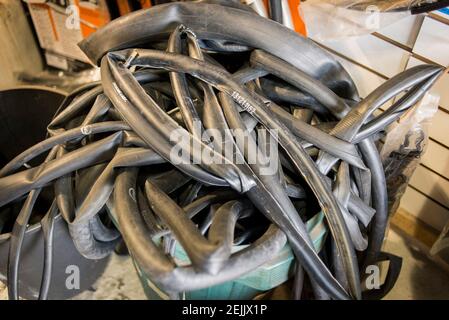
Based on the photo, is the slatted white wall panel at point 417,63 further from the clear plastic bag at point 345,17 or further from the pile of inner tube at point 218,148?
the pile of inner tube at point 218,148

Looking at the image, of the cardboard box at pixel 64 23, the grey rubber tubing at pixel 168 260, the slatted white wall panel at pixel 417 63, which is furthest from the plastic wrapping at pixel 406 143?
the cardboard box at pixel 64 23

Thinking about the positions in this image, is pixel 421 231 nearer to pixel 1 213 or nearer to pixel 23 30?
pixel 1 213

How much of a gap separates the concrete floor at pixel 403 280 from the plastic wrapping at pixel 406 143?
0.77 ft

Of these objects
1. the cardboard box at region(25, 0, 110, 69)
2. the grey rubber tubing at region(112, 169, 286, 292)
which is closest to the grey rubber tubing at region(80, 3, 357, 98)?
the grey rubber tubing at region(112, 169, 286, 292)

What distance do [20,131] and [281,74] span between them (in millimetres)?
703

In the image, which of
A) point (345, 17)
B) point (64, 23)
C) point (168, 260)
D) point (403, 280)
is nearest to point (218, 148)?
point (168, 260)

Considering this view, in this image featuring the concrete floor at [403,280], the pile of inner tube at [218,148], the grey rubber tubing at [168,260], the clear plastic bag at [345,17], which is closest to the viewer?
the grey rubber tubing at [168,260]

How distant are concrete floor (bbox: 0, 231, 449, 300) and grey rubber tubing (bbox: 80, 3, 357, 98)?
0.58 metres

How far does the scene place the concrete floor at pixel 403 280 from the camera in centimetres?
100

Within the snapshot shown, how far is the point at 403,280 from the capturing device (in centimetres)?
103

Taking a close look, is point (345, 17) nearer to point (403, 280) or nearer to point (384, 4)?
point (384, 4)

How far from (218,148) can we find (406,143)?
471mm

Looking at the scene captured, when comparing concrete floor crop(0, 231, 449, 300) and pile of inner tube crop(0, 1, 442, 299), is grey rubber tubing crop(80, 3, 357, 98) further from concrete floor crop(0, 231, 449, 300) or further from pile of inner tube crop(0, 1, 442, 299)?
concrete floor crop(0, 231, 449, 300)

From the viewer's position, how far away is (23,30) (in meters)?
1.41
